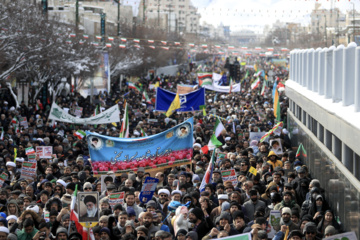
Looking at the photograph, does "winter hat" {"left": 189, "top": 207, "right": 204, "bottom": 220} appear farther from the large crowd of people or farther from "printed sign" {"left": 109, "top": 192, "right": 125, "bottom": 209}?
"printed sign" {"left": 109, "top": 192, "right": 125, "bottom": 209}

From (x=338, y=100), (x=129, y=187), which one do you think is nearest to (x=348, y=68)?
(x=338, y=100)

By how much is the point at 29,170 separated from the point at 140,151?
7.06ft

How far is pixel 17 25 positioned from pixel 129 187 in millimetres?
22029

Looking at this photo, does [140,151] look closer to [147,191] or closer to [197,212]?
[147,191]

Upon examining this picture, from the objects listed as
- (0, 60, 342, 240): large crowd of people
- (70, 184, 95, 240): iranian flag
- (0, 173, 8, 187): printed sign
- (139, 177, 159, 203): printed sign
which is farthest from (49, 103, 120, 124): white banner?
(70, 184, 95, 240): iranian flag

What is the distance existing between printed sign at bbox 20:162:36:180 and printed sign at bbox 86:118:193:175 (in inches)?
43.7

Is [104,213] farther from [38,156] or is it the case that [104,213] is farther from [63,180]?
[38,156]

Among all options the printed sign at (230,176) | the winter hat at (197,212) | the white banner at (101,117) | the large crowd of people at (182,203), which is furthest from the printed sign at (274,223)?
the white banner at (101,117)

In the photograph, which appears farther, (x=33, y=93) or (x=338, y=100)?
(x=33, y=93)

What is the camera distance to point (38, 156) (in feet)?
58.3

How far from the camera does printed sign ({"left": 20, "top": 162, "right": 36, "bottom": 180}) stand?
1534 centimetres

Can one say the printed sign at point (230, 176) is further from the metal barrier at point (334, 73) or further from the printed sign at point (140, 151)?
the printed sign at point (140, 151)

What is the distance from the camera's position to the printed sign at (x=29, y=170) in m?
15.3

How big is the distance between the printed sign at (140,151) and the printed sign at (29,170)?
1.11 m
